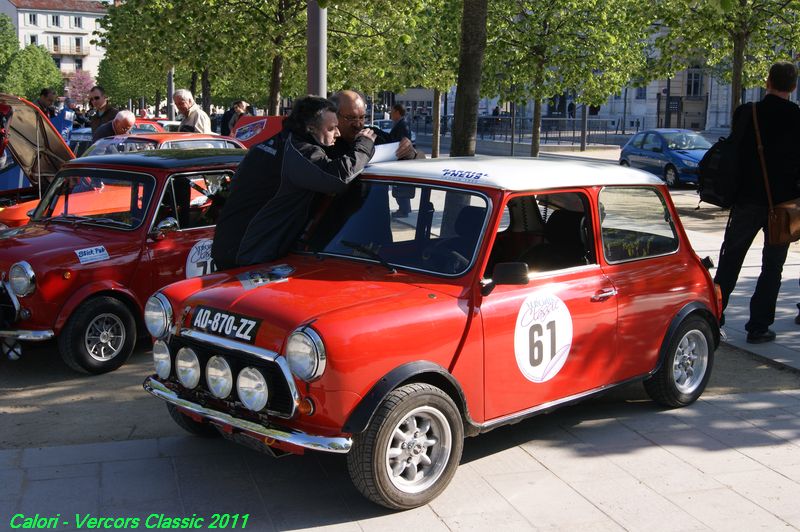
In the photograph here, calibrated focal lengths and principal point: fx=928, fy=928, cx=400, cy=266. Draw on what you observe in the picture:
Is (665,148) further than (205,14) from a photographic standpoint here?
Yes

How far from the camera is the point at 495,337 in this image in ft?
16.1

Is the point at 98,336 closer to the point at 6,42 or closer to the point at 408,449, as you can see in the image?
the point at 408,449

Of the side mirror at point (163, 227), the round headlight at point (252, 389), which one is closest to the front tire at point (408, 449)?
the round headlight at point (252, 389)

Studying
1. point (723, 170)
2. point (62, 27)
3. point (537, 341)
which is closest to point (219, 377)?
point (537, 341)

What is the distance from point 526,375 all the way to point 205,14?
1260 centimetres

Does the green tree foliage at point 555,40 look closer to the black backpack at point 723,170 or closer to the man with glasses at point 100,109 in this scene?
the man with glasses at point 100,109

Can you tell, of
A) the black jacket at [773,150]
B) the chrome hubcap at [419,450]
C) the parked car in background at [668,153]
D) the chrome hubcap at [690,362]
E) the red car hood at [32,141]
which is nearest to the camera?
the chrome hubcap at [419,450]

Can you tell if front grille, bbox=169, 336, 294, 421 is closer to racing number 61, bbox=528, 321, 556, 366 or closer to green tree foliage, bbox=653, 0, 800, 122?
racing number 61, bbox=528, 321, 556, 366

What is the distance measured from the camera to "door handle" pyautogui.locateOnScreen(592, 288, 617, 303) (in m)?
5.46

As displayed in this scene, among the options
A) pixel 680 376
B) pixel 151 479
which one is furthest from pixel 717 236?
pixel 151 479

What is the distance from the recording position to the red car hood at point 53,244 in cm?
688

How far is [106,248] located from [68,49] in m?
141

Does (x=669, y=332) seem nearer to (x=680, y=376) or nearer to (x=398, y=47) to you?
(x=680, y=376)

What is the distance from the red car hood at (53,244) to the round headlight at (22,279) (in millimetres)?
59
